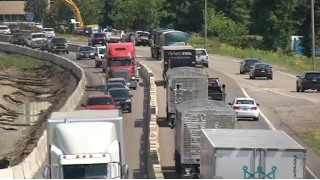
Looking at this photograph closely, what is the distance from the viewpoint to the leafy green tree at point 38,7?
175125mm

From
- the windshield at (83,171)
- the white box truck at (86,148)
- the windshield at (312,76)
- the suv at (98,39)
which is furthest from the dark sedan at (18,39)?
the windshield at (83,171)

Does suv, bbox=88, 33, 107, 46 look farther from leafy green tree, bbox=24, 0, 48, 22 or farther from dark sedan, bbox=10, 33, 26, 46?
leafy green tree, bbox=24, 0, 48, 22

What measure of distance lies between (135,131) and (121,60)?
60.4ft

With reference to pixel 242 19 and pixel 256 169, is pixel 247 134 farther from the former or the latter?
pixel 242 19

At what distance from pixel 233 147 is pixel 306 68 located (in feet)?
202

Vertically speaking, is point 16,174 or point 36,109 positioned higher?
point 16,174

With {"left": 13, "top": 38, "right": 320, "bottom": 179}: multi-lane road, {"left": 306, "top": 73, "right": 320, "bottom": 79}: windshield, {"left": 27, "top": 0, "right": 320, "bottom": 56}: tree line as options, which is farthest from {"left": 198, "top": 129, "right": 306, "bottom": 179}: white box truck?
{"left": 27, "top": 0, "right": 320, "bottom": 56}: tree line

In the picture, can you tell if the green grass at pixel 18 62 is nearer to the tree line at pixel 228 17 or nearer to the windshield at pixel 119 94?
the tree line at pixel 228 17

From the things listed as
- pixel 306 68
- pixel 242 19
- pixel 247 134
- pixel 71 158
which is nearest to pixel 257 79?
pixel 306 68

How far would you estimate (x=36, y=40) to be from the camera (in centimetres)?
10262

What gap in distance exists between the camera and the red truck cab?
205 ft

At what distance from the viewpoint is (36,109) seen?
236ft

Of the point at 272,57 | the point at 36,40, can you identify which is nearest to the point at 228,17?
the point at 36,40

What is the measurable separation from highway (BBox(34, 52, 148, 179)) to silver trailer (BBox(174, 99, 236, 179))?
1531 millimetres
